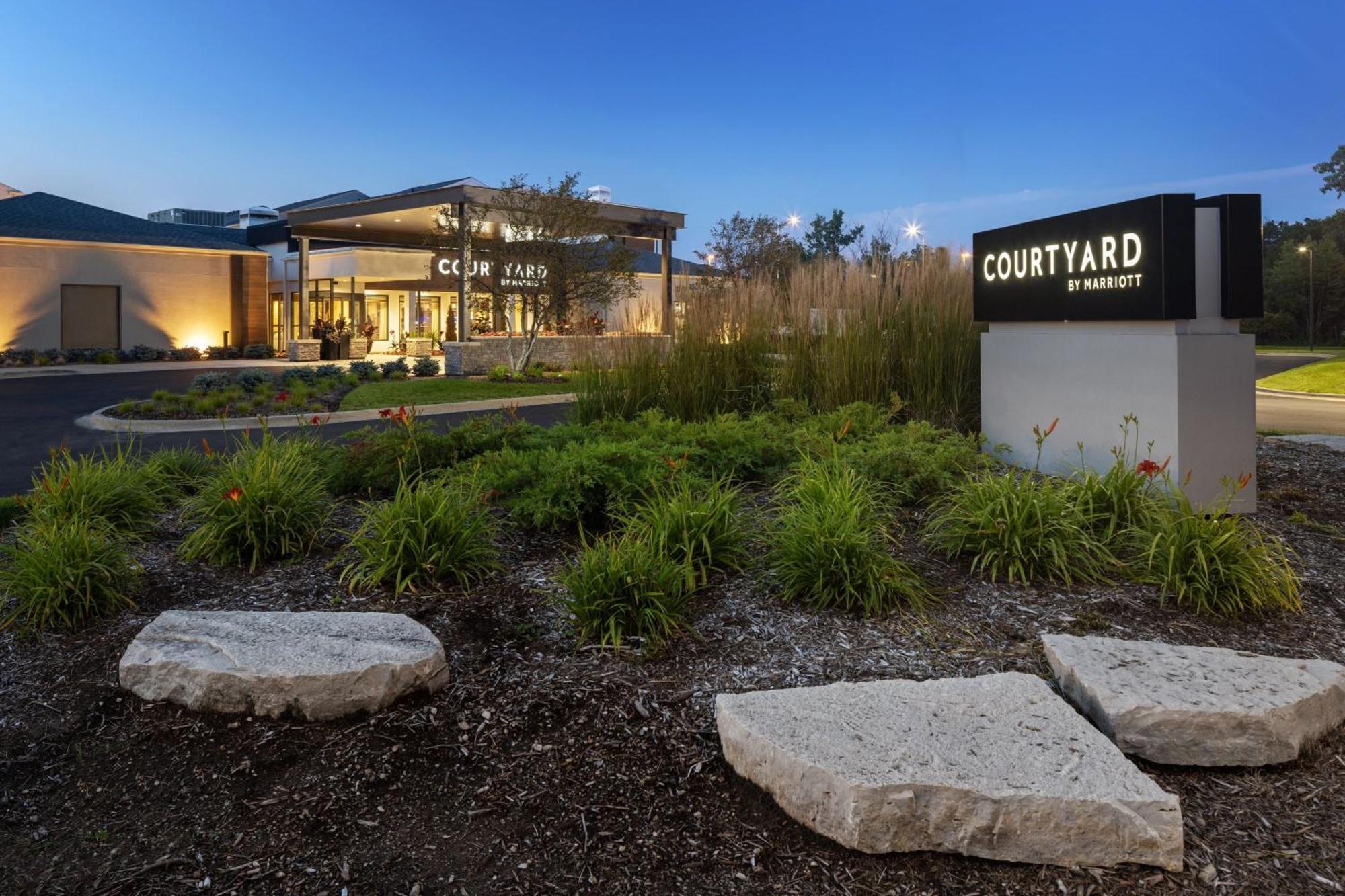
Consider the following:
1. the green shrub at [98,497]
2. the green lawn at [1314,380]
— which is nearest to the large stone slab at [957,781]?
the green shrub at [98,497]

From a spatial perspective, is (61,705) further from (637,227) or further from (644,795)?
(637,227)

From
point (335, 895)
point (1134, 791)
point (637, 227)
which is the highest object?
point (637, 227)

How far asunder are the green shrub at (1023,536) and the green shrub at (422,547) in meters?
2.29

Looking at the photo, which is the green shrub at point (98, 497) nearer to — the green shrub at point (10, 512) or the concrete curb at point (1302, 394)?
the green shrub at point (10, 512)

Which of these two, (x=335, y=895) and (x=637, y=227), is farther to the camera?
(x=637, y=227)

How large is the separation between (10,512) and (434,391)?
11661 millimetres

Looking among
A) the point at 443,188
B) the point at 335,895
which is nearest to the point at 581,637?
the point at 335,895

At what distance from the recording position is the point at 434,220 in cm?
2523

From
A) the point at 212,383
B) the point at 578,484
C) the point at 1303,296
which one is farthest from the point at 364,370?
the point at 1303,296

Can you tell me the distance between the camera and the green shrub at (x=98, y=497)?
5277mm

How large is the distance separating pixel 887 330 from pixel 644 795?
19.7ft

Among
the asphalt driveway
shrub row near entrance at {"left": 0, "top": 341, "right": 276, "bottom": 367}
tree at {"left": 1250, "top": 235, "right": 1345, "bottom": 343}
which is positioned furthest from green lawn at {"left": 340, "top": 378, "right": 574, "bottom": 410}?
tree at {"left": 1250, "top": 235, "right": 1345, "bottom": 343}

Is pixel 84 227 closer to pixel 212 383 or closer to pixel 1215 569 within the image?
pixel 212 383

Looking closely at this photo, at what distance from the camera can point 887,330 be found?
848cm
